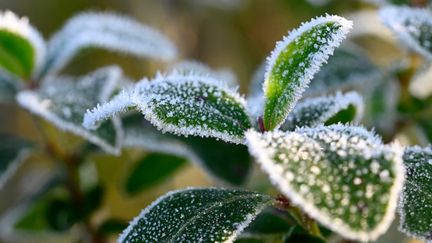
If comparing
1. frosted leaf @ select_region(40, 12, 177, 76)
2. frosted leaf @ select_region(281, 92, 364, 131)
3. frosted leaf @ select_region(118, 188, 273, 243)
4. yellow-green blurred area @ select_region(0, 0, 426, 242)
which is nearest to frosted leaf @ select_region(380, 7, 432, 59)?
frosted leaf @ select_region(281, 92, 364, 131)

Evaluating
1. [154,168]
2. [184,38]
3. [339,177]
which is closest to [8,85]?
[154,168]

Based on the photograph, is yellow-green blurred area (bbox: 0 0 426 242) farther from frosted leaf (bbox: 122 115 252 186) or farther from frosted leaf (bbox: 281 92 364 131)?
frosted leaf (bbox: 281 92 364 131)

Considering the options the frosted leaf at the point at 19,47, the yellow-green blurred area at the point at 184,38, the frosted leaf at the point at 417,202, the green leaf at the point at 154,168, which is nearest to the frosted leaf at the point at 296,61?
the frosted leaf at the point at 417,202

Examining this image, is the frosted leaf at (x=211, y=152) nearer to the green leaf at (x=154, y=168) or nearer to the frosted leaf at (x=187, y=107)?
the green leaf at (x=154, y=168)

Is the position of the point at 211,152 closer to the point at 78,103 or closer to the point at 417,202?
the point at 78,103

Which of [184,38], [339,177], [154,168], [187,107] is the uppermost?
[184,38]

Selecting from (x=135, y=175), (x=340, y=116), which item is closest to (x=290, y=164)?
(x=340, y=116)

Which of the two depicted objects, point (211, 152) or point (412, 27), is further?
point (211, 152)
